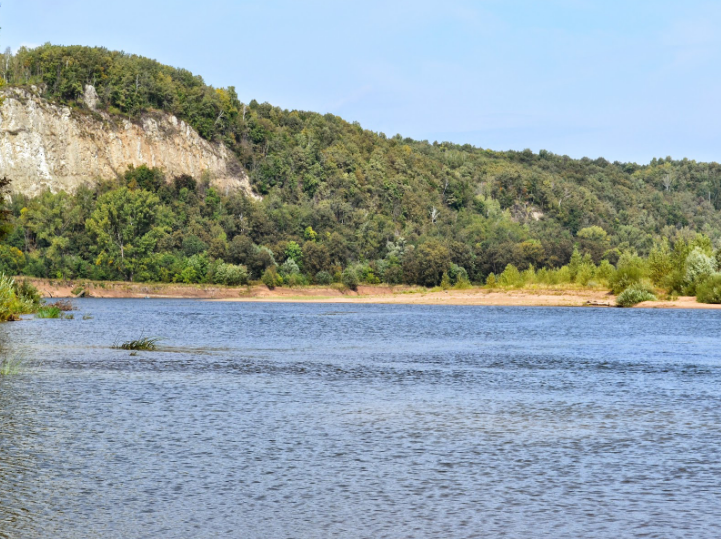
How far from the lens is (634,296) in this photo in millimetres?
99562

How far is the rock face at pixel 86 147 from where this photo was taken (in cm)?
16175

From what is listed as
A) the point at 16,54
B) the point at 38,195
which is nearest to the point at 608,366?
the point at 38,195

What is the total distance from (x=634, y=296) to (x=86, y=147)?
118933mm

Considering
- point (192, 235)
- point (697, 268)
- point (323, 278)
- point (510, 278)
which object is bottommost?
point (323, 278)

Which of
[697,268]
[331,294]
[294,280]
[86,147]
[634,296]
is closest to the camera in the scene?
[697,268]

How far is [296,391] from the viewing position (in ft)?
86.8

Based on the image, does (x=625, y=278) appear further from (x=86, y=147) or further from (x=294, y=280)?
(x=86, y=147)

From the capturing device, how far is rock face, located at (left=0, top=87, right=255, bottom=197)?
162 m

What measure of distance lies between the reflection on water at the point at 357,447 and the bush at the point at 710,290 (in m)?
59.5

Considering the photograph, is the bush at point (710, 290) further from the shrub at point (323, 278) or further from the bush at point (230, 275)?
the bush at point (230, 275)

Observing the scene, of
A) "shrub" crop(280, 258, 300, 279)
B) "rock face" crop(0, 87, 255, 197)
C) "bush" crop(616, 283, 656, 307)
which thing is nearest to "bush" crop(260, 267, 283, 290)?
"shrub" crop(280, 258, 300, 279)

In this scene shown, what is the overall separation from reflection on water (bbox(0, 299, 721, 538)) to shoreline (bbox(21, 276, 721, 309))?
76676 millimetres

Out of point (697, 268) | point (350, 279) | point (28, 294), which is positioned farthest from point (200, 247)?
point (697, 268)

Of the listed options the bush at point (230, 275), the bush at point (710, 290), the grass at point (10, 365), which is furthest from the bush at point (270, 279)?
the grass at point (10, 365)
